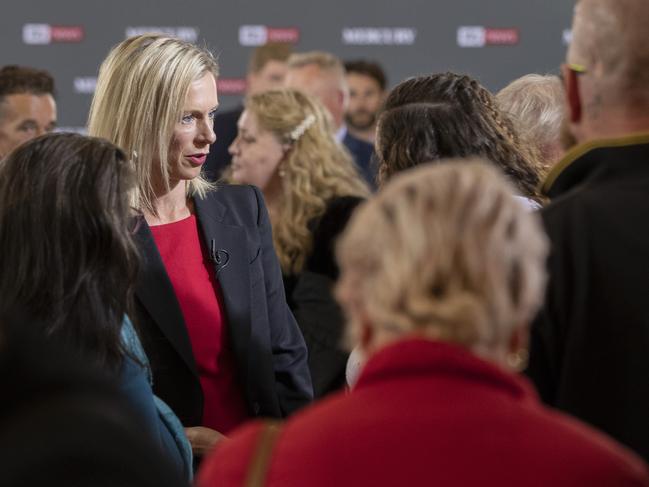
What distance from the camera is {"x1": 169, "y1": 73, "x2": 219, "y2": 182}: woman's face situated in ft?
10.5

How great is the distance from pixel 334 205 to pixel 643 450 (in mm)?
2770

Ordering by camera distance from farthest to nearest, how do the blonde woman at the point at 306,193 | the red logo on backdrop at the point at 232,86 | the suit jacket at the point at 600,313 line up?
the red logo on backdrop at the point at 232,86 → the blonde woman at the point at 306,193 → the suit jacket at the point at 600,313

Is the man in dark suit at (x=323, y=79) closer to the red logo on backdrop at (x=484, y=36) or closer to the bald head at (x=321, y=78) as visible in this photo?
the bald head at (x=321, y=78)

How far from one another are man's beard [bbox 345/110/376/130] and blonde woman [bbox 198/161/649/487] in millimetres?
7581

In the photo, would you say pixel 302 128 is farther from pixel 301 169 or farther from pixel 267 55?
pixel 267 55

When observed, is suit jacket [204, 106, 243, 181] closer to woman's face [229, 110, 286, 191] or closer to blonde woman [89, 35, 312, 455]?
woman's face [229, 110, 286, 191]

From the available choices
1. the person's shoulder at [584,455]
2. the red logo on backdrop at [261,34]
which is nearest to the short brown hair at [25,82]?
the red logo on backdrop at [261,34]

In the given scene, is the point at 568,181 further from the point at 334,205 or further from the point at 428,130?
the point at 334,205

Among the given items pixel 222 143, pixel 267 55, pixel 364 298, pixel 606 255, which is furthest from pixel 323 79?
pixel 364 298

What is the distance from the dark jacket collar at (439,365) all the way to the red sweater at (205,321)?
1662mm

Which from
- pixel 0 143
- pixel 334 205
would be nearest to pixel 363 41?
pixel 0 143

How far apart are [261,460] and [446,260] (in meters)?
0.32

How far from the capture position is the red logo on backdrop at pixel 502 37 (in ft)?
31.4

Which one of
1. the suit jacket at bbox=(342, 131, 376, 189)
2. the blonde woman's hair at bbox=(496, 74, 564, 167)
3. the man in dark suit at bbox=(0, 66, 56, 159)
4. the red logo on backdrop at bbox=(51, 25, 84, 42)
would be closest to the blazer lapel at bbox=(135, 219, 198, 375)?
the blonde woman's hair at bbox=(496, 74, 564, 167)
